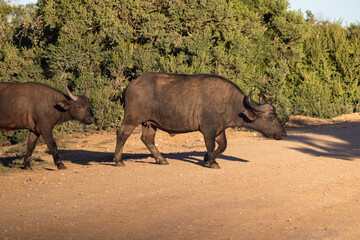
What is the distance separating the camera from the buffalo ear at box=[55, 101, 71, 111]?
1153 cm

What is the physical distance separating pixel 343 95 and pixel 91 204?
1848cm

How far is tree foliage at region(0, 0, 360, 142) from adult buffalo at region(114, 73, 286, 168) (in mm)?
7039

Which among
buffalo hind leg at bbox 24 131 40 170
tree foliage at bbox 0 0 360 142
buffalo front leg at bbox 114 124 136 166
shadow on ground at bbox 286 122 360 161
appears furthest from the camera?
tree foliage at bbox 0 0 360 142

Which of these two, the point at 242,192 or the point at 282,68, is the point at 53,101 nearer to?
the point at 242,192

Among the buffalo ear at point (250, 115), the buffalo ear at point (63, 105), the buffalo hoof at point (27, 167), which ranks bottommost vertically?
the buffalo hoof at point (27, 167)

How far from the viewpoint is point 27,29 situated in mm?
20328

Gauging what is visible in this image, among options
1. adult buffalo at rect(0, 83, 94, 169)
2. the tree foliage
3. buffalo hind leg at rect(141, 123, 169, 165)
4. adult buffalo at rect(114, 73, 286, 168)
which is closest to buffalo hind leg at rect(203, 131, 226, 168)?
adult buffalo at rect(114, 73, 286, 168)

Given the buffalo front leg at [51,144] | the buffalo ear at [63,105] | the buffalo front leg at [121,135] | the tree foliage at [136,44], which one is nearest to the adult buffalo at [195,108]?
the buffalo front leg at [121,135]

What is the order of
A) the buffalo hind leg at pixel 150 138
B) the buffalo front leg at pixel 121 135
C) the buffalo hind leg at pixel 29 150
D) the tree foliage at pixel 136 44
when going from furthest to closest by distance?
the tree foliage at pixel 136 44 < the buffalo hind leg at pixel 150 138 < the buffalo hind leg at pixel 29 150 < the buffalo front leg at pixel 121 135

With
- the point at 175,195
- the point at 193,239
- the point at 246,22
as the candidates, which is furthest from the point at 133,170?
the point at 246,22

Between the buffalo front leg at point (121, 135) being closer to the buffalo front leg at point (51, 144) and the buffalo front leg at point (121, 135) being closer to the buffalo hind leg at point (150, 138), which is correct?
the buffalo hind leg at point (150, 138)

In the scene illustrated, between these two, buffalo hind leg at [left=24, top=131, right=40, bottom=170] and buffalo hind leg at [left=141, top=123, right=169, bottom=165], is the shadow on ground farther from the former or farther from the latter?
buffalo hind leg at [left=24, top=131, right=40, bottom=170]

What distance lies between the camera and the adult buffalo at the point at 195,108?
35.9ft

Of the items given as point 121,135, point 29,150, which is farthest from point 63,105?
point 121,135
